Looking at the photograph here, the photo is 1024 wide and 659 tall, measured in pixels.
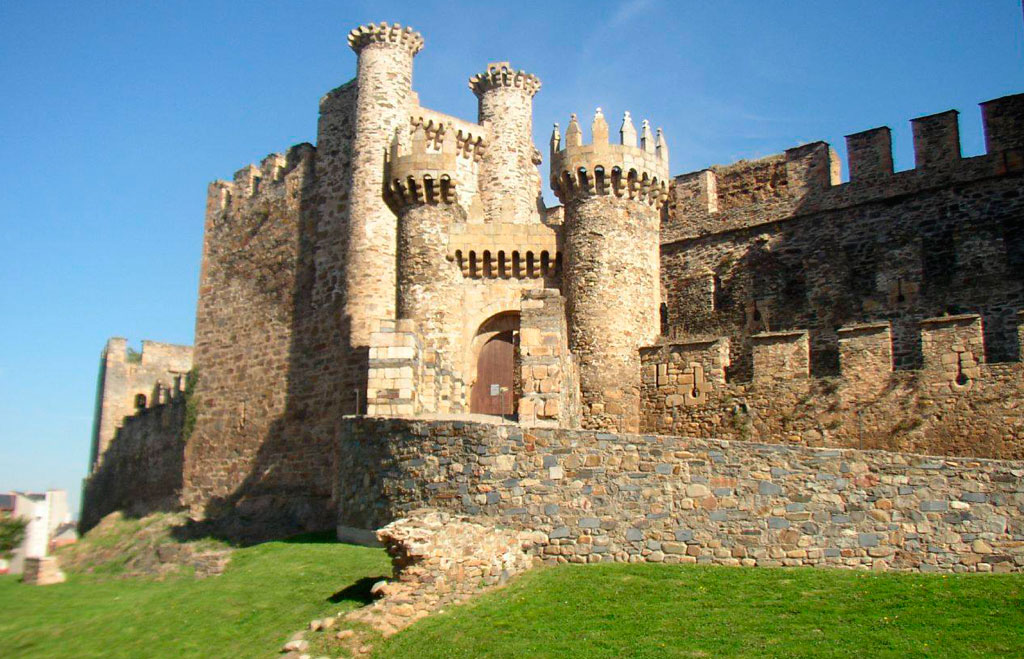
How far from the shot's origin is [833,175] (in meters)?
24.1

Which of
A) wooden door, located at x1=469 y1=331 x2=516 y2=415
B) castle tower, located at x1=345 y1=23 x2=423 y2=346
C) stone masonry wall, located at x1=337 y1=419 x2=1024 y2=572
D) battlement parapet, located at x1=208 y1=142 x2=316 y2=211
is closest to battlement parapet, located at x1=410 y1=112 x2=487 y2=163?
castle tower, located at x1=345 y1=23 x2=423 y2=346

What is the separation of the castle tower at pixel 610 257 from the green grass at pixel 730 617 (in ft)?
25.4

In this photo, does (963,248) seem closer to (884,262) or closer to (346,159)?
(884,262)

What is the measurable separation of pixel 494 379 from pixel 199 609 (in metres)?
9.40

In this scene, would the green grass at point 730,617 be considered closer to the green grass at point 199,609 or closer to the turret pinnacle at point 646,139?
the green grass at point 199,609

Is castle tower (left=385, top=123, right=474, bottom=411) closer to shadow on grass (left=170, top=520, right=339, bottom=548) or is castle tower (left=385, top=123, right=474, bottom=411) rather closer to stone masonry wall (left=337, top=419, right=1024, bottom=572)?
shadow on grass (left=170, top=520, right=339, bottom=548)

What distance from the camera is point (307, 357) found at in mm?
28828

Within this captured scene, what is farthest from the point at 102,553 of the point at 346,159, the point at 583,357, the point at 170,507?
the point at 583,357

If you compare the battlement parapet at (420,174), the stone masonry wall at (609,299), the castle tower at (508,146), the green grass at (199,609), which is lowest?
the green grass at (199,609)

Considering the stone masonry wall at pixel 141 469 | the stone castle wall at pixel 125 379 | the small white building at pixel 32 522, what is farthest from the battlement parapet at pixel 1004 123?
the stone castle wall at pixel 125 379

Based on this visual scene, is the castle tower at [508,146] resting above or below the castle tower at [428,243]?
above

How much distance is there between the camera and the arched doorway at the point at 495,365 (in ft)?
76.5

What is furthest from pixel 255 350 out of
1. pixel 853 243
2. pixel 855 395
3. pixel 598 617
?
pixel 598 617

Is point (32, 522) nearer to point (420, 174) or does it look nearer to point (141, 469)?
point (420, 174)
